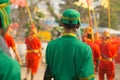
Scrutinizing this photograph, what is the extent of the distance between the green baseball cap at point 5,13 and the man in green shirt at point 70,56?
1687 mm

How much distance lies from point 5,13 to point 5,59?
32 cm

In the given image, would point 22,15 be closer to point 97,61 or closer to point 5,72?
point 97,61

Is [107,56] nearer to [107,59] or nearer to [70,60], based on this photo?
[107,59]

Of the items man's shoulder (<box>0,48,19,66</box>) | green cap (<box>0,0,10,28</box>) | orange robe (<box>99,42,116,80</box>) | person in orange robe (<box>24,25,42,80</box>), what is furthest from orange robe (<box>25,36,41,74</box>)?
man's shoulder (<box>0,48,19,66</box>)

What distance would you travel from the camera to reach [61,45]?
4234 mm

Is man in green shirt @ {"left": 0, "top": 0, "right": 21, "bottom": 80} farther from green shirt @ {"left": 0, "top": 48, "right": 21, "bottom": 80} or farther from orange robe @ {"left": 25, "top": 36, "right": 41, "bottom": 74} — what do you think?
orange robe @ {"left": 25, "top": 36, "right": 41, "bottom": 74}

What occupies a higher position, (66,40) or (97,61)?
(66,40)

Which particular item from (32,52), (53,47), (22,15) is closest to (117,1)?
(22,15)

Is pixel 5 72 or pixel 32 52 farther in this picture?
pixel 32 52

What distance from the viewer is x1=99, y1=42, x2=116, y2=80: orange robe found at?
9688mm

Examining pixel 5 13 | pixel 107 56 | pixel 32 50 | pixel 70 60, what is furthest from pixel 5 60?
pixel 32 50

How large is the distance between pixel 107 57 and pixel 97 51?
0.61m

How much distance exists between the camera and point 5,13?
250 centimetres

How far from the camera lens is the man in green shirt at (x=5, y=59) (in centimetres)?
232
